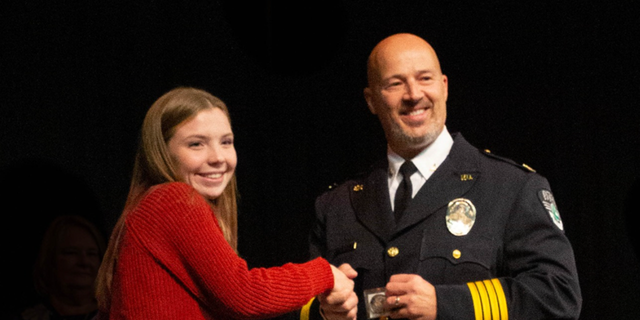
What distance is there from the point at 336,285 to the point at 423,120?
554 mm

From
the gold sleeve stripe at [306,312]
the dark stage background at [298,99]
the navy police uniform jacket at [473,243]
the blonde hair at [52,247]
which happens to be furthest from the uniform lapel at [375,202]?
the blonde hair at [52,247]

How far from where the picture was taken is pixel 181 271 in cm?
188

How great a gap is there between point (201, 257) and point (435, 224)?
0.69m

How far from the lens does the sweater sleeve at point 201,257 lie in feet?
6.10

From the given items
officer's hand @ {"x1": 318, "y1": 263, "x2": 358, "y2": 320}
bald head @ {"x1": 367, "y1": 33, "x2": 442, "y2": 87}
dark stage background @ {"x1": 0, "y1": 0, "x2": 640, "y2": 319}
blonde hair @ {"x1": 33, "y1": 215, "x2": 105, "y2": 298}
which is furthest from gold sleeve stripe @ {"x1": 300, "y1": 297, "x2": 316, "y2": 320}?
blonde hair @ {"x1": 33, "y1": 215, "x2": 105, "y2": 298}

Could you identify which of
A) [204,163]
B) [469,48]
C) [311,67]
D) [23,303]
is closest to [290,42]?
[311,67]

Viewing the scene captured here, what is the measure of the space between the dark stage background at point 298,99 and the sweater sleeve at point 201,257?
1222 mm

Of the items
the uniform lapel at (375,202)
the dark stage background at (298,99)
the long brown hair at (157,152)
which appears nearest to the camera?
the long brown hair at (157,152)

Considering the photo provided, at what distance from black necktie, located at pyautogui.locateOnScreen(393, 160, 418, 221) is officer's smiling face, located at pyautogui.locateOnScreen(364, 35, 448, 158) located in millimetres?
44

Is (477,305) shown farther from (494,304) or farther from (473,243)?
(473,243)

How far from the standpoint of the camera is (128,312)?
1.86 meters

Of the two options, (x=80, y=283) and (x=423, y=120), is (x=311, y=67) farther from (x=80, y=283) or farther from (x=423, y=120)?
(x=80, y=283)

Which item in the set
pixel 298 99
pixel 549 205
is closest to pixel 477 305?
pixel 549 205

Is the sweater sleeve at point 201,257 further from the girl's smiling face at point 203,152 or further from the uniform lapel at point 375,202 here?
the uniform lapel at point 375,202
